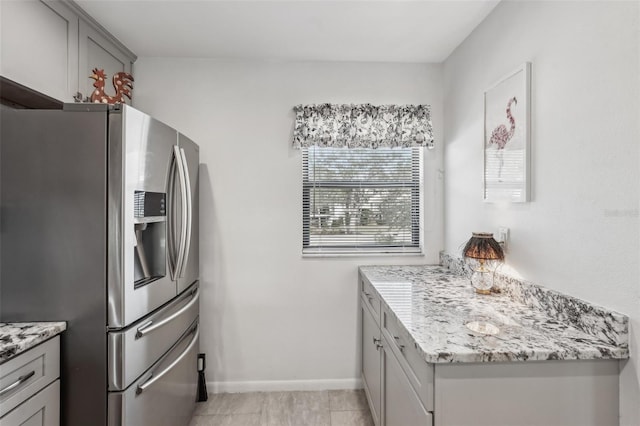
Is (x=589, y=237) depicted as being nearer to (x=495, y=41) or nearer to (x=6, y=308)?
(x=495, y=41)

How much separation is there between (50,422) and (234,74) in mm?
2266

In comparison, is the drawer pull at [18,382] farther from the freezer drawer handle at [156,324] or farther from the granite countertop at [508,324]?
the granite countertop at [508,324]

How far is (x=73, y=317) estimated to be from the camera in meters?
1.41

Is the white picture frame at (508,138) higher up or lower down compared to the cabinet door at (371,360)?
higher up

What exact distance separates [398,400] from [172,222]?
1.44m

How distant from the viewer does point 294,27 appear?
2.04 metres

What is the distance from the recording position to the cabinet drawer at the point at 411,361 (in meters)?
1.11

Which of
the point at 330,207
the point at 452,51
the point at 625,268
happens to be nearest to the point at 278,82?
the point at 330,207

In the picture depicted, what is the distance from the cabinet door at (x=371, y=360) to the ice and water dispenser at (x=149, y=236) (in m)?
1.26

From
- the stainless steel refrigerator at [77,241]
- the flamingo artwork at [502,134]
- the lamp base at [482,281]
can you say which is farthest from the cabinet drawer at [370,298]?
the stainless steel refrigerator at [77,241]

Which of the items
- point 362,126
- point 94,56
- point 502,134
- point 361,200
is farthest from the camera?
point 361,200

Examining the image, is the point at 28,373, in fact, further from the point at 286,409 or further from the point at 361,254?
the point at 361,254

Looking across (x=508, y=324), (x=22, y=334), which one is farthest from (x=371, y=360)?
(x=22, y=334)

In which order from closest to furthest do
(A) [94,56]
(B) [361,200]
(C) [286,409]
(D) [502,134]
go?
(D) [502,134] → (A) [94,56] → (C) [286,409] → (B) [361,200]
